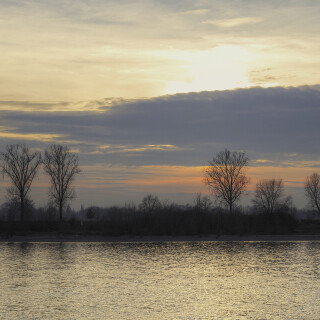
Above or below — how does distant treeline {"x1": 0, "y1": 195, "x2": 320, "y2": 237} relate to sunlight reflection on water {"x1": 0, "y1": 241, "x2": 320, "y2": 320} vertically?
above

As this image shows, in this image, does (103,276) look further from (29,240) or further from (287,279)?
(29,240)

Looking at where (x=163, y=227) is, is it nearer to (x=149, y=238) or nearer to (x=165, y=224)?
(x=165, y=224)

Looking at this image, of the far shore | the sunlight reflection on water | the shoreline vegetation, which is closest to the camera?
the sunlight reflection on water

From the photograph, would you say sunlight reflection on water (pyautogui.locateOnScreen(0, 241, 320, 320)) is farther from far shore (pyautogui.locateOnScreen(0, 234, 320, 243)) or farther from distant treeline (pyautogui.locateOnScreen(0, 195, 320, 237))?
distant treeline (pyautogui.locateOnScreen(0, 195, 320, 237))

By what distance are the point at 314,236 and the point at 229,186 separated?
75.1 ft

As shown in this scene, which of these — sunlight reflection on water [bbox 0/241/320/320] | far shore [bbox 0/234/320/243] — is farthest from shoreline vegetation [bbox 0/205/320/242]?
sunlight reflection on water [bbox 0/241/320/320]

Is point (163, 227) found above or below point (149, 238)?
above

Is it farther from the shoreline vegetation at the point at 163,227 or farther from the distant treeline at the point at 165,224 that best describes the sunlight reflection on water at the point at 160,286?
the distant treeline at the point at 165,224

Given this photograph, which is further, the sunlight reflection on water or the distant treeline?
the distant treeline

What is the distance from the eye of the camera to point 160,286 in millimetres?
25578

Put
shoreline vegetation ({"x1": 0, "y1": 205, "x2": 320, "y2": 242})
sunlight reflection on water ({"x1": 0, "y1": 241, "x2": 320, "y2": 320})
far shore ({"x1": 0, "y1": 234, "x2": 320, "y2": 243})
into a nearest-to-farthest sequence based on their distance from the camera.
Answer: sunlight reflection on water ({"x1": 0, "y1": 241, "x2": 320, "y2": 320}) → far shore ({"x1": 0, "y1": 234, "x2": 320, "y2": 243}) → shoreline vegetation ({"x1": 0, "y1": 205, "x2": 320, "y2": 242})

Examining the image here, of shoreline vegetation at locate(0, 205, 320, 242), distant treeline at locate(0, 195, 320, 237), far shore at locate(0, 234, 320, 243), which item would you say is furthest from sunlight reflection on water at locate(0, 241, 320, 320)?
distant treeline at locate(0, 195, 320, 237)

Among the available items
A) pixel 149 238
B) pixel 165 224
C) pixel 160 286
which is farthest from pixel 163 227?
pixel 160 286

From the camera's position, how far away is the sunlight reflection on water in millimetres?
19391
